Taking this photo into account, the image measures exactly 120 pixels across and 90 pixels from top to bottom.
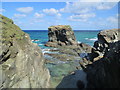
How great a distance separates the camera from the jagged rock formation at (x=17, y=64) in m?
14.7

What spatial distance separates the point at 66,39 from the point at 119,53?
2325 inches

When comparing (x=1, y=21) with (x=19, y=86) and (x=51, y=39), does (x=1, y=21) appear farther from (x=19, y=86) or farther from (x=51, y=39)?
(x=51, y=39)

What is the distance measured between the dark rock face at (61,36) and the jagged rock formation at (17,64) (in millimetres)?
51804

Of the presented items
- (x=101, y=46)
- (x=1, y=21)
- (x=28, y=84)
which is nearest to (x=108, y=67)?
(x=28, y=84)

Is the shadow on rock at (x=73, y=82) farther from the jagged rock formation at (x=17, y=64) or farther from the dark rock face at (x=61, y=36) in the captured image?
the dark rock face at (x=61, y=36)

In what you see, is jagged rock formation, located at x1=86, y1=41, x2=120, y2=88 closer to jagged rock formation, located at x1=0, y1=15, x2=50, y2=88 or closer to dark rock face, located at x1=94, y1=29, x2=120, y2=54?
jagged rock formation, located at x1=0, y1=15, x2=50, y2=88

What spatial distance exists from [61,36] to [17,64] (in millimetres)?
62386

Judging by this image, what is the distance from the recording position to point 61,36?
255 feet

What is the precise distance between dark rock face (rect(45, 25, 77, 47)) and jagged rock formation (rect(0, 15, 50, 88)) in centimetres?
5180

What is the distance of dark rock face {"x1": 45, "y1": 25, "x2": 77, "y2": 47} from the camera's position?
72.4 m

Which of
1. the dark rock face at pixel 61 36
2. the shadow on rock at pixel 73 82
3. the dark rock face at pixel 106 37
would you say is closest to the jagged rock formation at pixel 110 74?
the shadow on rock at pixel 73 82

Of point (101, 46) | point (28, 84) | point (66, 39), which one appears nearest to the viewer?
point (28, 84)

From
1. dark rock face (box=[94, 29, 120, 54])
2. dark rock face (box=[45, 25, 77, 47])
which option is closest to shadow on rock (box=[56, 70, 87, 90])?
dark rock face (box=[94, 29, 120, 54])

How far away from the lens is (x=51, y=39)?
80250 mm
